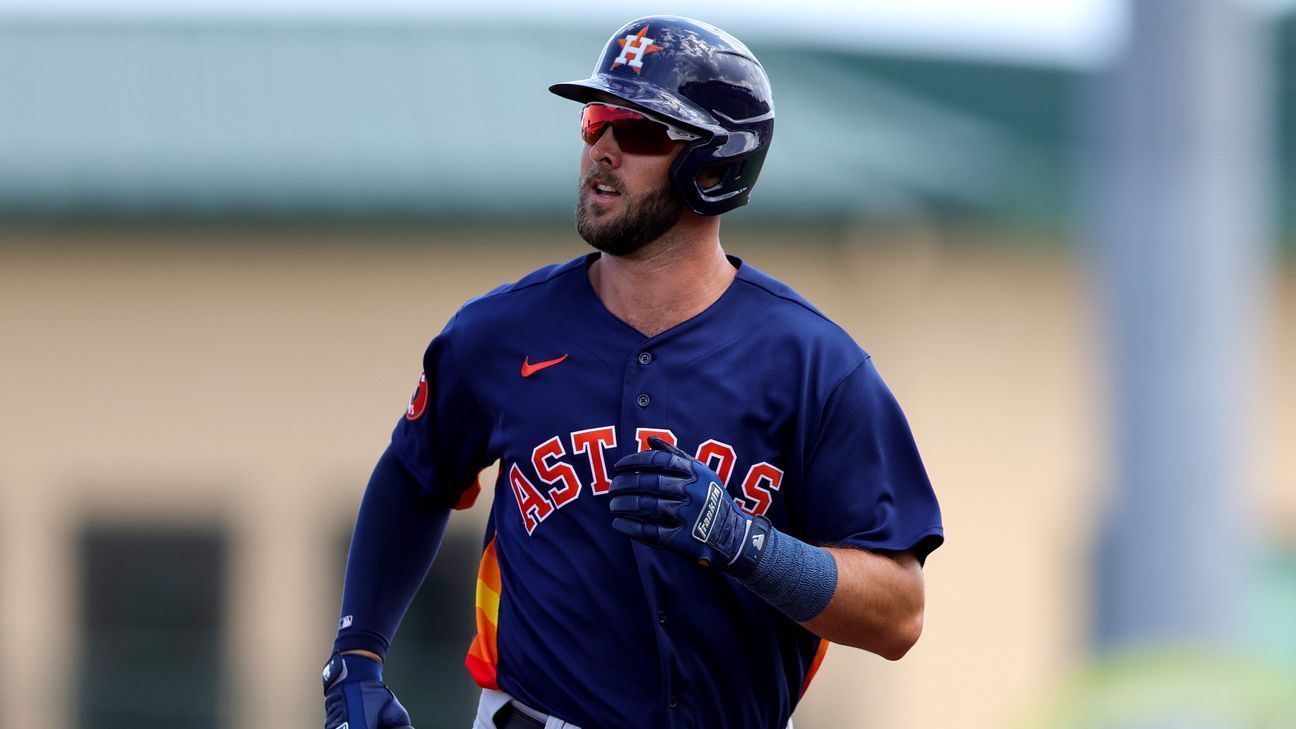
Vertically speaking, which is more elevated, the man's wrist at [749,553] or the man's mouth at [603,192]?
the man's mouth at [603,192]

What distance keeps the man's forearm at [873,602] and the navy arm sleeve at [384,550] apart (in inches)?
40.2

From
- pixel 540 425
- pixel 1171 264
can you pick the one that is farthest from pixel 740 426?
pixel 1171 264

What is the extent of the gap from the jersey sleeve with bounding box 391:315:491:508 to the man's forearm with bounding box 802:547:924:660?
0.84 meters

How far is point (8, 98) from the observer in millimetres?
18016

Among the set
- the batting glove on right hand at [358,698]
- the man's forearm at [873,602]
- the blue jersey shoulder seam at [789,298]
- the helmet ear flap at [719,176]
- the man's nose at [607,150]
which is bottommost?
the batting glove on right hand at [358,698]

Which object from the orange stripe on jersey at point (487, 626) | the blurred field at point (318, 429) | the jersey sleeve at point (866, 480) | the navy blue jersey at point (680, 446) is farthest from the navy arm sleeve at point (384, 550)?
the blurred field at point (318, 429)

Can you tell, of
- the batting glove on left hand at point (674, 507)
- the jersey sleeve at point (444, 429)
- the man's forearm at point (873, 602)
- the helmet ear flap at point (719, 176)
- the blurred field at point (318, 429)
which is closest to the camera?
the batting glove on left hand at point (674, 507)

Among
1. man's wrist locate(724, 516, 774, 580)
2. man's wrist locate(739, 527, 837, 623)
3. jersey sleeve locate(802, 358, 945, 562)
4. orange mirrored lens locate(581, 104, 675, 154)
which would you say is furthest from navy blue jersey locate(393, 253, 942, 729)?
orange mirrored lens locate(581, 104, 675, 154)

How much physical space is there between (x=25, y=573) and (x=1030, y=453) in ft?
24.6

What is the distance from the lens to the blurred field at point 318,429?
15953mm

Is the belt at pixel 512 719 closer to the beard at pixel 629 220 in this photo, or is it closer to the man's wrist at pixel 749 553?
the man's wrist at pixel 749 553

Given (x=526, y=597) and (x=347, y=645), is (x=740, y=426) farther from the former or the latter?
(x=347, y=645)

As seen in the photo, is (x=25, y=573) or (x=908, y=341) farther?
(x=25, y=573)

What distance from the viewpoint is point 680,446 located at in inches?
179
